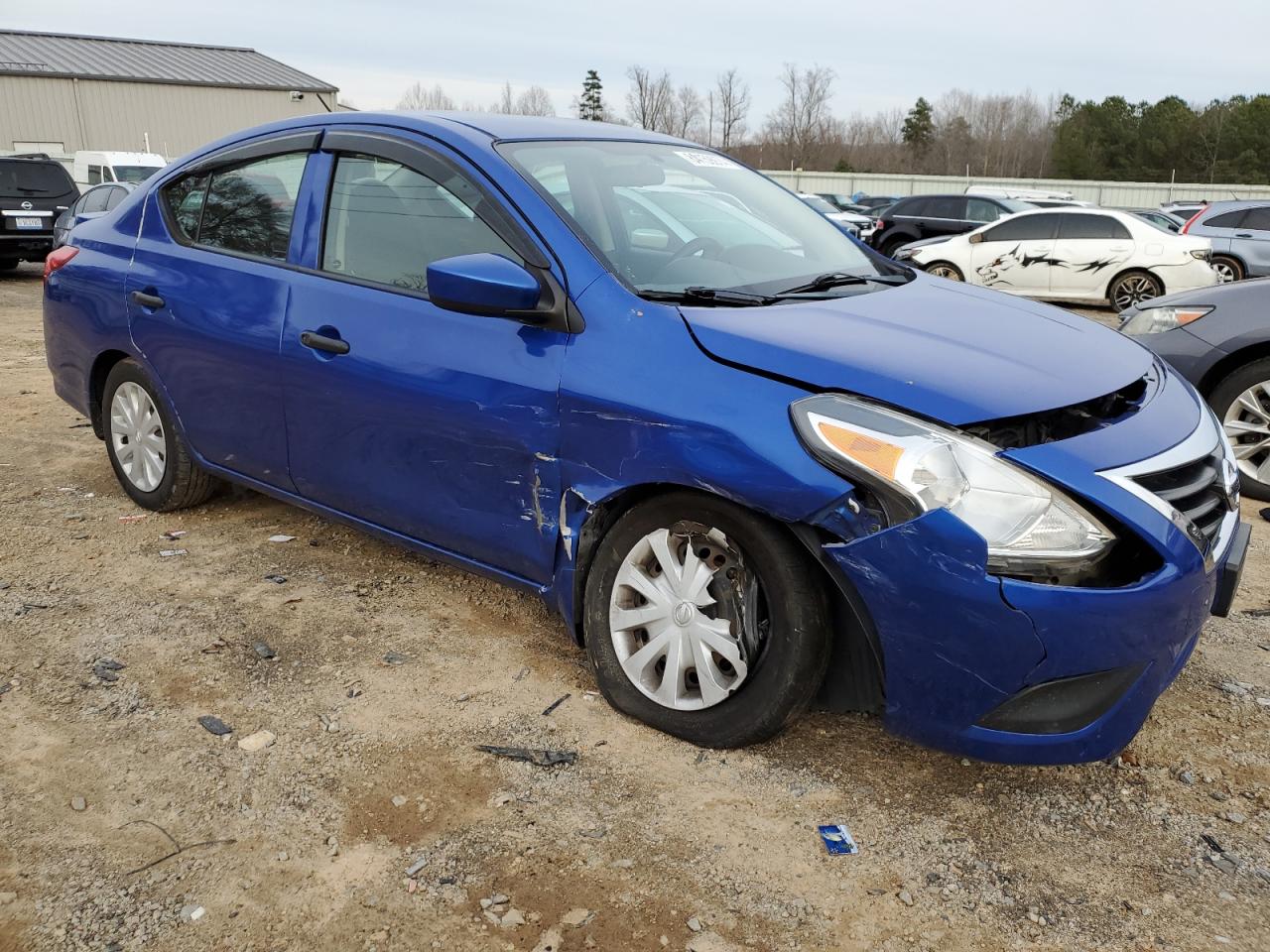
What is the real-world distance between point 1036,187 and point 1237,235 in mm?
34481

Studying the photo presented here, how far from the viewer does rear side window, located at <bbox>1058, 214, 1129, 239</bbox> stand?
13.9 m

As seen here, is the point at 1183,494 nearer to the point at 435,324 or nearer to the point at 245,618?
the point at 435,324

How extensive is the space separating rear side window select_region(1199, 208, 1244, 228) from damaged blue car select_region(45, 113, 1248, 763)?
13.3m

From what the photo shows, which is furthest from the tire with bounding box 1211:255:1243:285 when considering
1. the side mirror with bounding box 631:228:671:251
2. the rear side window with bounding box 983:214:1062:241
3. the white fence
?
the white fence

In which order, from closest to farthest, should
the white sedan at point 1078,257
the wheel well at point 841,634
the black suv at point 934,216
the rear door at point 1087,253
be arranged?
the wheel well at point 841,634, the white sedan at point 1078,257, the rear door at point 1087,253, the black suv at point 934,216

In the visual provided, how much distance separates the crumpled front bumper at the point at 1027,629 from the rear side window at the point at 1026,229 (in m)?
13.0

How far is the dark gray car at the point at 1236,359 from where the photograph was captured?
17.7 feet

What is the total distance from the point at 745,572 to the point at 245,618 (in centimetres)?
198

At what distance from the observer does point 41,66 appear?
1658 inches

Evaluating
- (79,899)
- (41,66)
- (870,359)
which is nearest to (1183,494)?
(870,359)

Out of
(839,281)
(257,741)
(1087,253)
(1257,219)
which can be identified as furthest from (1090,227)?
(257,741)

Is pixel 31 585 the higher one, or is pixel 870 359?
pixel 870 359

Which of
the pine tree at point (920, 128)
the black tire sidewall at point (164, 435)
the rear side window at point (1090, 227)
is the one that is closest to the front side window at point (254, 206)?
the black tire sidewall at point (164, 435)

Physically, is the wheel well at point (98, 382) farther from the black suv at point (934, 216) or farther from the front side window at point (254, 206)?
the black suv at point (934, 216)
